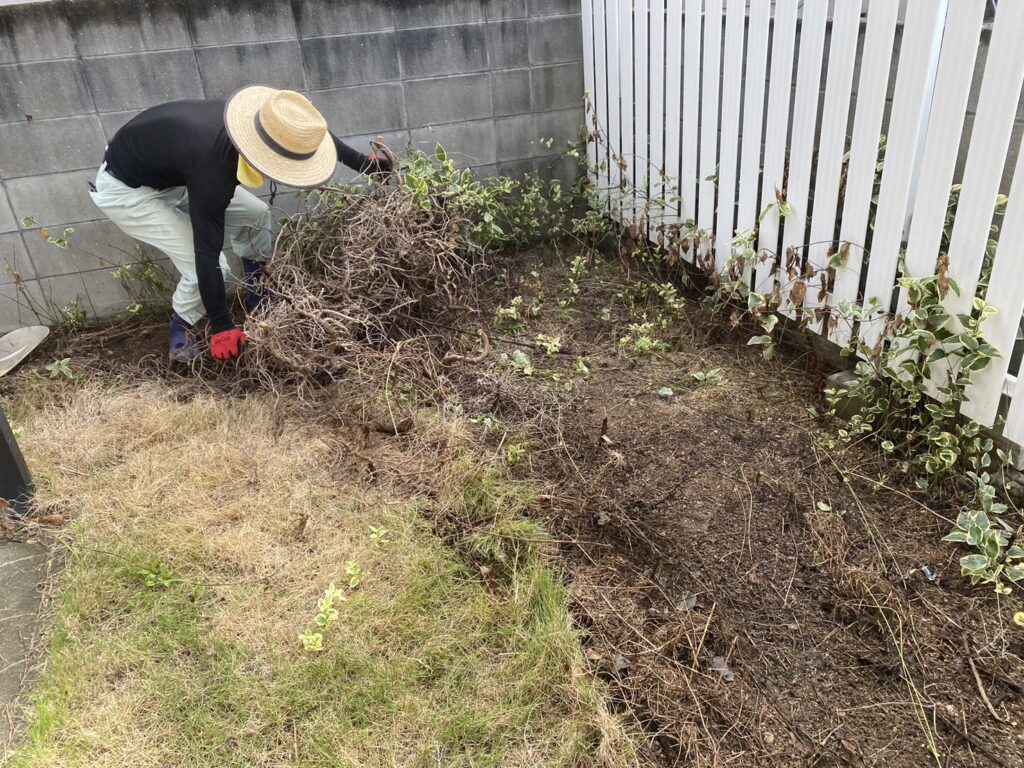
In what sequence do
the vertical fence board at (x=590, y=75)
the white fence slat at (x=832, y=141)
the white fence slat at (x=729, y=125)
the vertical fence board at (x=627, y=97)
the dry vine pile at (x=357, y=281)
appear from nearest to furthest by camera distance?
the white fence slat at (x=832, y=141)
the white fence slat at (x=729, y=125)
the dry vine pile at (x=357, y=281)
the vertical fence board at (x=627, y=97)
the vertical fence board at (x=590, y=75)

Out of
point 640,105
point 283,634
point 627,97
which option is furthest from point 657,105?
point 283,634

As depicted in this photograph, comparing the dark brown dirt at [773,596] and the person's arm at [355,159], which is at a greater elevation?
the person's arm at [355,159]

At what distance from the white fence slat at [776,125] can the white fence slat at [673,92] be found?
2.10 ft

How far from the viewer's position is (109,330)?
13.1 ft

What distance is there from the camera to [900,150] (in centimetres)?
231

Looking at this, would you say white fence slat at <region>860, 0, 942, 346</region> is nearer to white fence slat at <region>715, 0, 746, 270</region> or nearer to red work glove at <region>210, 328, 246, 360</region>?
white fence slat at <region>715, 0, 746, 270</region>


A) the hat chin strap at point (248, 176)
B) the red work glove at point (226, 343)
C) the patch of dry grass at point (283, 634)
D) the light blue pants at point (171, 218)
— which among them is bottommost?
the patch of dry grass at point (283, 634)

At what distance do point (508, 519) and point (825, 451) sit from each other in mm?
1148

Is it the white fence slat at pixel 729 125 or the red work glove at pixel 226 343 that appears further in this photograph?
the red work glove at pixel 226 343

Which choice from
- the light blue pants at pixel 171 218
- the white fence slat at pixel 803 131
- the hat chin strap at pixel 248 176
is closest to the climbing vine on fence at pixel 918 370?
the white fence slat at pixel 803 131

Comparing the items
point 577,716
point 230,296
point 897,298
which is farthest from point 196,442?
point 897,298

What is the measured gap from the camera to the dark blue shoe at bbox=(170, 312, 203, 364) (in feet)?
11.7

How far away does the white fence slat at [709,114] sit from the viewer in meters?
3.11

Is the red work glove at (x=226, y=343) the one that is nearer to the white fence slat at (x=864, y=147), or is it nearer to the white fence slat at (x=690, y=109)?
the white fence slat at (x=690, y=109)
